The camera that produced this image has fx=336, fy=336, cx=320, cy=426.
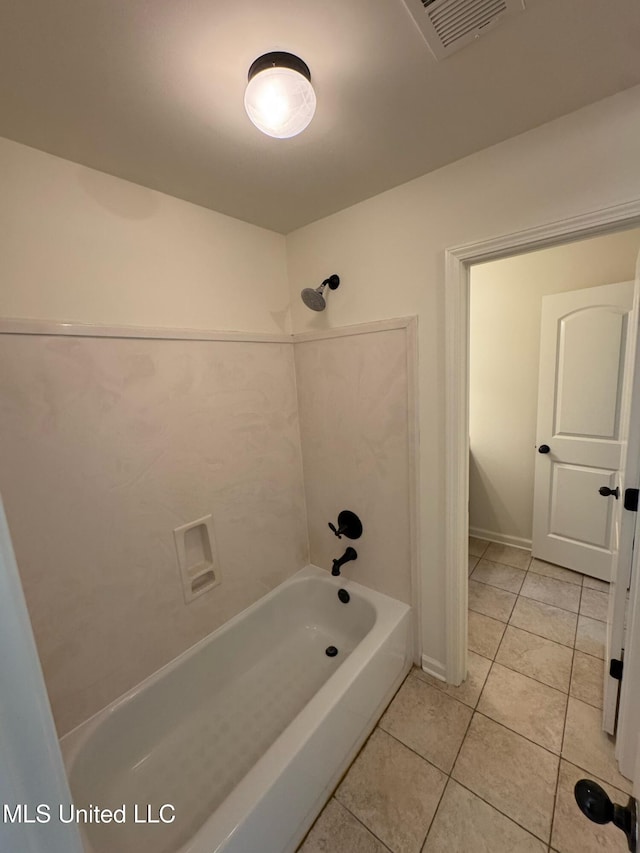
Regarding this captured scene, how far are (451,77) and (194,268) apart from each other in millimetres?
1143

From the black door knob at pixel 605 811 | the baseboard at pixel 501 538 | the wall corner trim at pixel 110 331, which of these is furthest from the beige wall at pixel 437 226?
the baseboard at pixel 501 538

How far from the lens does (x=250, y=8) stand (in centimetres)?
74

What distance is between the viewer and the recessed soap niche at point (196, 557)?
153 centimetres

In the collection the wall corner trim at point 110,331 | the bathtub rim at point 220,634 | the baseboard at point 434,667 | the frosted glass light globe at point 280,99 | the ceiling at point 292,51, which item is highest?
the ceiling at point 292,51

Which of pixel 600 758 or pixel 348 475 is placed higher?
pixel 348 475

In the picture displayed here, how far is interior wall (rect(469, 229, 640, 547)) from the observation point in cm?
233

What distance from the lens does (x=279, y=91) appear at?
2.76 ft

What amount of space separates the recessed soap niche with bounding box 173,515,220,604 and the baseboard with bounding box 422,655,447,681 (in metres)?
1.15

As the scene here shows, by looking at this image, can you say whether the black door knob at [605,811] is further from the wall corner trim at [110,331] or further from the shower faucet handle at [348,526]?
the wall corner trim at [110,331]

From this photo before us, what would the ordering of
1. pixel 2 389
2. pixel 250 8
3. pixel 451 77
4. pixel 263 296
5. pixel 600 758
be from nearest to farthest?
1. pixel 250 8
2. pixel 451 77
3. pixel 2 389
4. pixel 600 758
5. pixel 263 296

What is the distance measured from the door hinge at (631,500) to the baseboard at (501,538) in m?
1.78

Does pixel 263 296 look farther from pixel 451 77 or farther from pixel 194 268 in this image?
pixel 451 77

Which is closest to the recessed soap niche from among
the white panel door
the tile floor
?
the tile floor

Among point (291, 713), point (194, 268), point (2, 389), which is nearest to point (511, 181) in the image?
point (194, 268)
